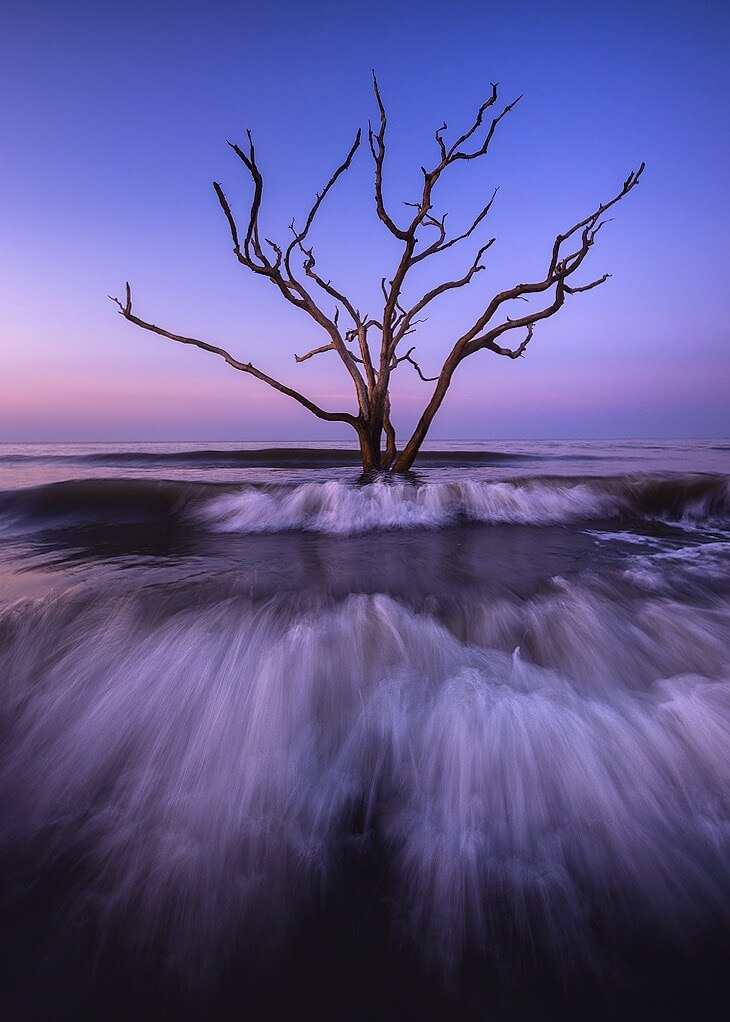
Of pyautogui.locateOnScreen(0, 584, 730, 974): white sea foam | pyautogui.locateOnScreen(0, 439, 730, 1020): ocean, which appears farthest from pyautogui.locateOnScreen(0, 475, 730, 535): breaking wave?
pyautogui.locateOnScreen(0, 584, 730, 974): white sea foam

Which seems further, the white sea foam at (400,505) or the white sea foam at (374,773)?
the white sea foam at (400,505)

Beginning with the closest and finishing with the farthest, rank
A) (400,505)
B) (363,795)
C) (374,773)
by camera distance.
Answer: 1. (363,795)
2. (374,773)
3. (400,505)

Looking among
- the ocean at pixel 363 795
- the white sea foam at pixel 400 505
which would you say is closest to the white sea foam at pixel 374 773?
the ocean at pixel 363 795

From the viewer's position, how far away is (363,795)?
1.79m

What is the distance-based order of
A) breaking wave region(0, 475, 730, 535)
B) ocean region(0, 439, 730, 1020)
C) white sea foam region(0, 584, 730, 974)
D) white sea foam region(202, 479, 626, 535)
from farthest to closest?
breaking wave region(0, 475, 730, 535) → white sea foam region(202, 479, 626, 535) → white sea foam region(0, 584, 730, 974) → ocean region(0, 439, 730, 1020)

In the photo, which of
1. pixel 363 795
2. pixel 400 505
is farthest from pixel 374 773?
pixel 400 505

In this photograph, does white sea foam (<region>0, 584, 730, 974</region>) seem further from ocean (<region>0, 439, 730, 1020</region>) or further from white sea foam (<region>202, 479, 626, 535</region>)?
→ white sea foam (<region>202, 479, 626, 535</region>)

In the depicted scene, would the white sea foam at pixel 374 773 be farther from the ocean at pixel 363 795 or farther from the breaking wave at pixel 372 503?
the breaking wave at pixel 372 503

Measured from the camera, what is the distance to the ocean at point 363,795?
1.20 meters

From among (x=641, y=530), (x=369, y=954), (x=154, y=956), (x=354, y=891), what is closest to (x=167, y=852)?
(x=154, y=956)

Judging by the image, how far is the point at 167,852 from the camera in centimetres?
159

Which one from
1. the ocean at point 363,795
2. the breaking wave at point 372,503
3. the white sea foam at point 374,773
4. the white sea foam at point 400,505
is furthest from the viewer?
the breaking wave at point 372,503

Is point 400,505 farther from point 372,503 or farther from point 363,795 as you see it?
point 363,795

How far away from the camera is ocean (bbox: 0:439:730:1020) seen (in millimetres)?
1203
